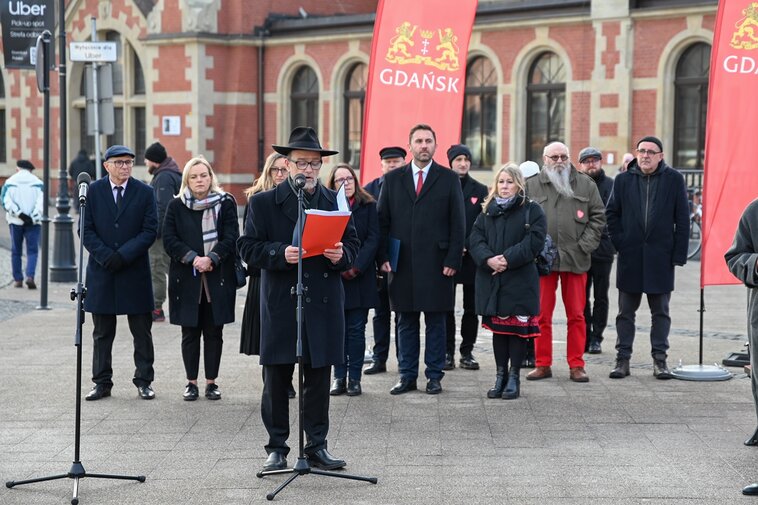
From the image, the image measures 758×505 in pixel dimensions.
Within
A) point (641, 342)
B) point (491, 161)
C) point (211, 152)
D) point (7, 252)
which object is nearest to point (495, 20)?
point (491, 161)

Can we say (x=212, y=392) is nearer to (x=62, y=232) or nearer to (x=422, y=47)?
(x=422, y=47)

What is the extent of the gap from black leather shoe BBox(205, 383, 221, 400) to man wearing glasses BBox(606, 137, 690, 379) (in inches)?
120

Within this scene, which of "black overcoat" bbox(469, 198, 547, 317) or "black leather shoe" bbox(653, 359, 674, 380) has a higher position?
"black overcoat" bbox(469, 198, 547, 317)

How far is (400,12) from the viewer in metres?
10.6

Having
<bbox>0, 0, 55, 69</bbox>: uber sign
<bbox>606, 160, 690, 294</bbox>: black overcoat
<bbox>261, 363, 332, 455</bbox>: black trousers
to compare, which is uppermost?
<bbox>0, 0, 55, 69</bbox>: uber sign

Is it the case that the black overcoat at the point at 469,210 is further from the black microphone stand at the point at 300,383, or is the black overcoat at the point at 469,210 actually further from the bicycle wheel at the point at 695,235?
the bicycle wheel at the point at 695,235

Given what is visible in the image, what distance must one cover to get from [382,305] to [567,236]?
1534 mm

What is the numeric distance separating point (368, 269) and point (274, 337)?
2.55 meters

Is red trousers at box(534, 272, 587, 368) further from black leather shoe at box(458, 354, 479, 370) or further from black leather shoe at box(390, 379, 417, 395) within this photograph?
black leather shoe at box(390, 379, 417, 395)

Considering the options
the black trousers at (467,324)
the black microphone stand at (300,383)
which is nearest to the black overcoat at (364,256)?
the black trousers at (467,324)

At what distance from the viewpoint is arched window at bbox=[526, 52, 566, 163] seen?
26234 mm

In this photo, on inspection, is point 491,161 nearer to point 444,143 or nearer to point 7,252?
point 7,252

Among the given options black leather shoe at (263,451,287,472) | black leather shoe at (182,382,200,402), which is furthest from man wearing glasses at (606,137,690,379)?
black leather shoe at (263,451,287,472)

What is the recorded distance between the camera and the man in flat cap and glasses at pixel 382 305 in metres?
9.81
